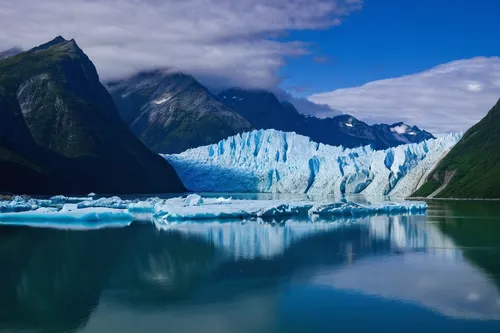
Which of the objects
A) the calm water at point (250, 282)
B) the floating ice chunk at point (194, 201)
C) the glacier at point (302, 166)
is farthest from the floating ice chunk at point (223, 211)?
the glacier at point (302, 166)

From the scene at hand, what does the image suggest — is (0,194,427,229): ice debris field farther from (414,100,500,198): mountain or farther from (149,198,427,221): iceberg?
(414,100,500,198): mountain

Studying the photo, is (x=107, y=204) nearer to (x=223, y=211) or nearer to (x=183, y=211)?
(x=183, y=211)

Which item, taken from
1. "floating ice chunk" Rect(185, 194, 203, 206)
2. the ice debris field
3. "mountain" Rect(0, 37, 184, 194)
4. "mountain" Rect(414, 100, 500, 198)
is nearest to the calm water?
the ice debris field

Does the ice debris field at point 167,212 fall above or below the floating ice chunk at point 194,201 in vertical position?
below

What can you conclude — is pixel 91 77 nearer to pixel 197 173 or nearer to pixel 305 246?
pixel 197 173

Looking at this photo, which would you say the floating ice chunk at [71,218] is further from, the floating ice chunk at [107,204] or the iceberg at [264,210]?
the floating ice chunk at [107,204]
